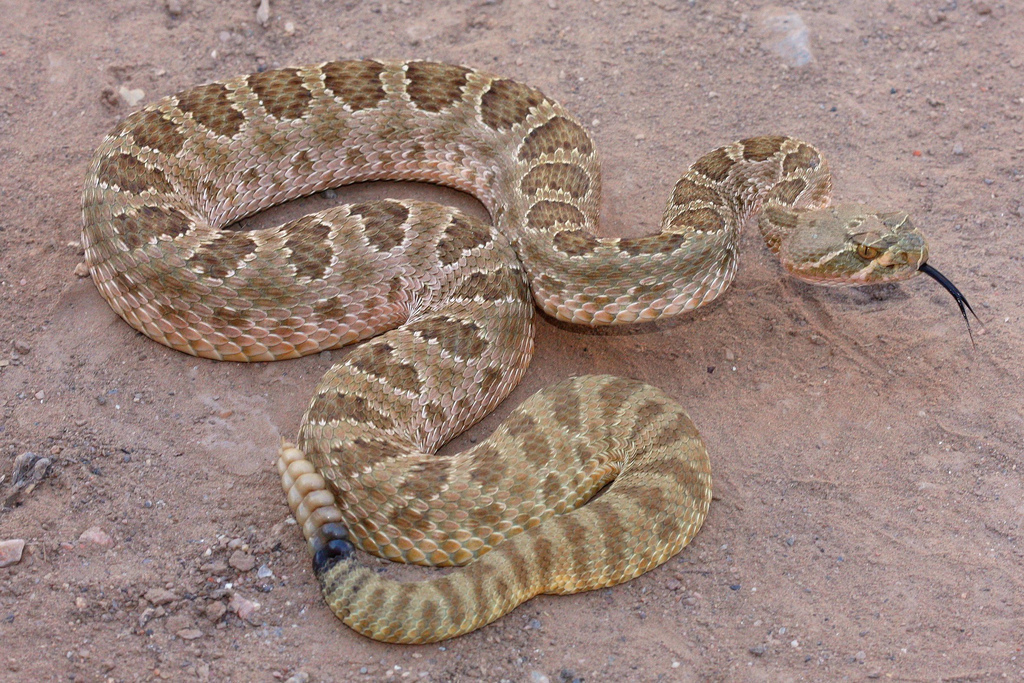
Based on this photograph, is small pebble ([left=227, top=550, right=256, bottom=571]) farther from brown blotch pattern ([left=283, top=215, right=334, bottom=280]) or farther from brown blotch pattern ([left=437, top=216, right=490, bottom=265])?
brown blotch pattern ([left=437, top=216, right=490, bottom=265])

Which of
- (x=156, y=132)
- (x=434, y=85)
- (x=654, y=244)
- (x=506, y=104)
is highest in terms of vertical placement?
(x=156, y=132)

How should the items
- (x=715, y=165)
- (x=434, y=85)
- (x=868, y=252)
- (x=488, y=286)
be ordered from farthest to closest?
(x=434, y=85) → (x=715, y=165) → (x=488, y=286) → (x=868, y=252)

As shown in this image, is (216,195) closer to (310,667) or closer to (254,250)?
Result: (254,250)

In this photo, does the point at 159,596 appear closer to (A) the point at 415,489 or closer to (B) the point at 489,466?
(A) the point at 415,489

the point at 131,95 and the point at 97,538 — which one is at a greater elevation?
the point at 131,95

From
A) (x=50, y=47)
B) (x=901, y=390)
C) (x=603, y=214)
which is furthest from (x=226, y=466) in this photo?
(x=50, y=47)

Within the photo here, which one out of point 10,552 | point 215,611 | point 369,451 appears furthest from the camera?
point 369,451

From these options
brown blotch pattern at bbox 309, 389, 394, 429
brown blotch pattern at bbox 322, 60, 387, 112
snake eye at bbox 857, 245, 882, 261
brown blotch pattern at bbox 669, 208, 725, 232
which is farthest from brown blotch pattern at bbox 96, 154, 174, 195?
snake eye at bbox 857, 245, 882, 261

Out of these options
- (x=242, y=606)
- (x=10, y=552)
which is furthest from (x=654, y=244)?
(x=10, y=552)
